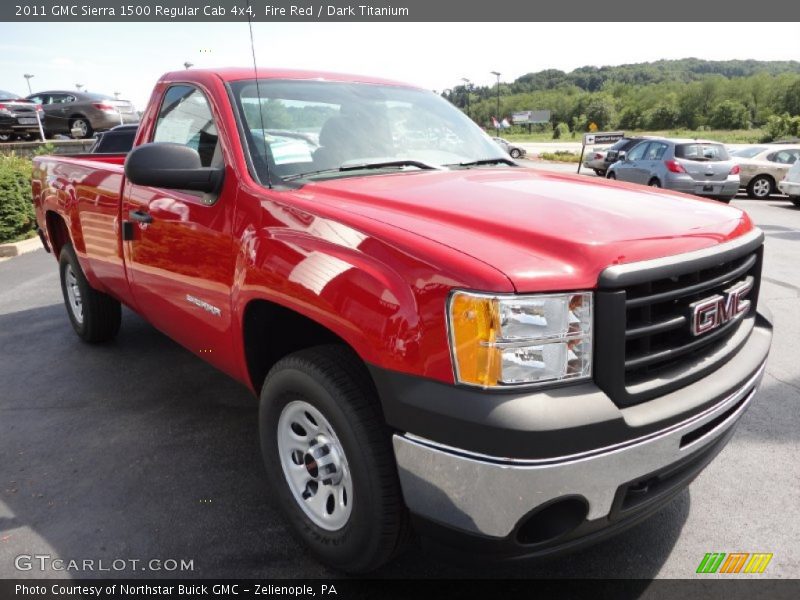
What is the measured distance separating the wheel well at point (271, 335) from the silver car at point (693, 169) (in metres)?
11.7

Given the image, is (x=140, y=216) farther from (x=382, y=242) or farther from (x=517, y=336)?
(x=517, y=336)

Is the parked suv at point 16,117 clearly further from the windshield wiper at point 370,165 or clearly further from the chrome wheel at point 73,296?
the windshield wiper at point 370,165

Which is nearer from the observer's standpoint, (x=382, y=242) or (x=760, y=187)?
(x=382, y=242)

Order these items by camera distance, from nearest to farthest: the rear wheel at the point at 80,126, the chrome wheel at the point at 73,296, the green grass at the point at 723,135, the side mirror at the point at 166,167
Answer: the side mirror at the point at 166,167
the chrome wheel at the point at 73,296
the rear wheel at the point at 80,126
the green grass at the point at 723,135

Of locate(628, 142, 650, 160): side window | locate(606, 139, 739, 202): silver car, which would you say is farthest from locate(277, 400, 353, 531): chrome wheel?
locate(628, 142, 650, 160): side window

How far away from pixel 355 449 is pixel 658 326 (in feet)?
3.31

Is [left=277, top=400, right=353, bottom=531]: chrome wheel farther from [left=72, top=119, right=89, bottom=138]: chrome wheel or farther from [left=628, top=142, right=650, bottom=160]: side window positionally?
[left=72, top=119, right=89, bottom=138]: chrome wheel

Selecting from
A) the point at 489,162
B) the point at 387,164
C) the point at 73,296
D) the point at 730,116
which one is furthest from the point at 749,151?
the point at 730,116

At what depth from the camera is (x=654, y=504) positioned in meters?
1.93

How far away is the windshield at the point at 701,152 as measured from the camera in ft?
42.1

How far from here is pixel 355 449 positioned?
193 centimetres

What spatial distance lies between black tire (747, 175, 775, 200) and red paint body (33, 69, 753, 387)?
14738 millimetres

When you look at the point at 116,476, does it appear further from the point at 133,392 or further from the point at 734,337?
the point at 734,337

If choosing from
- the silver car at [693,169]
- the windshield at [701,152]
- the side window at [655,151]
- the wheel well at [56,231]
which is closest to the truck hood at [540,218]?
the wheel well at [56,231]
